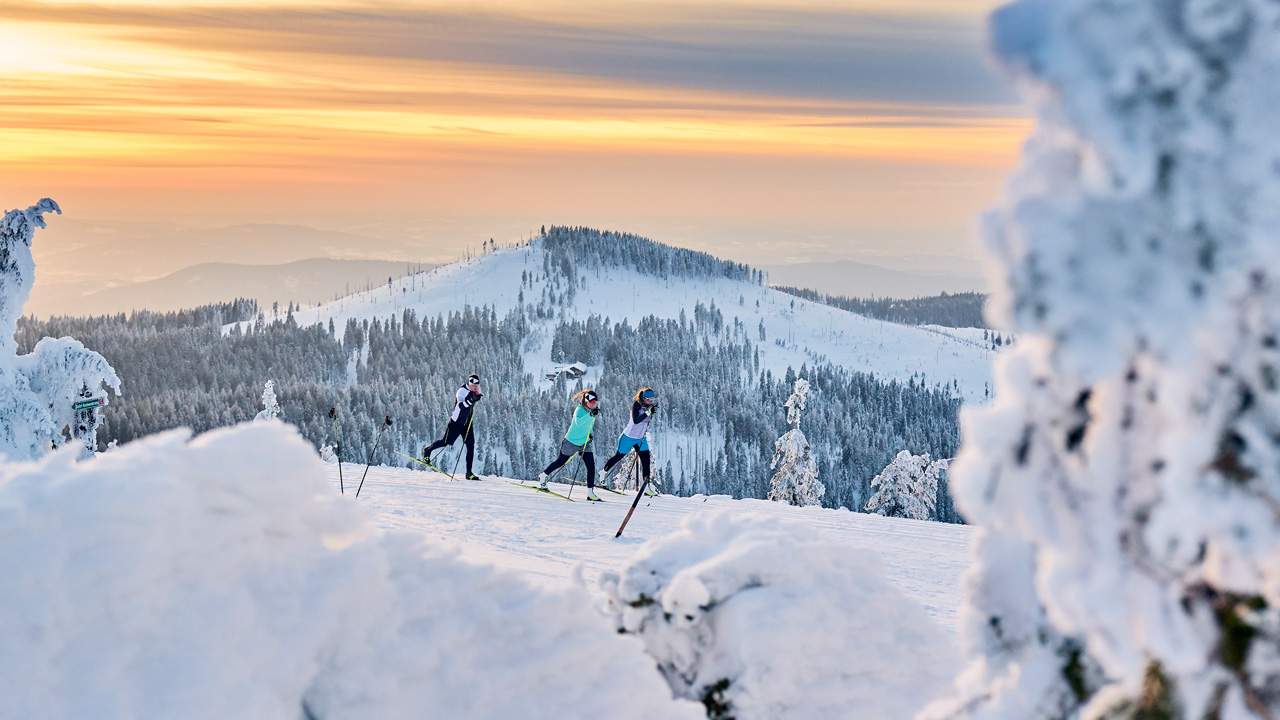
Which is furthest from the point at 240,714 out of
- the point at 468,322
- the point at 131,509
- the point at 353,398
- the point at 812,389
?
the point at 468,322

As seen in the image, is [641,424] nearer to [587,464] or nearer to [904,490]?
[587,464]

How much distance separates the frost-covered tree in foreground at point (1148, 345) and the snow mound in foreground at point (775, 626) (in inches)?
91.7

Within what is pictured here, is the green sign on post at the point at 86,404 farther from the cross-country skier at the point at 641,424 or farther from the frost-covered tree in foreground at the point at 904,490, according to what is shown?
the frost-covered tree in foreground at the point at 904,490

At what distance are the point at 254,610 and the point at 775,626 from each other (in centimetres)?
249

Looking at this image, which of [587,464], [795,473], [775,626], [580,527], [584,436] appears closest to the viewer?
[775,626]

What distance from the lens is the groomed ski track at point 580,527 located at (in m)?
11.2

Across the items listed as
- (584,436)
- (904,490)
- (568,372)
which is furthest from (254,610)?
(568,372)

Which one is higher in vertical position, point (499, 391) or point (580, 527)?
point (499, 391)

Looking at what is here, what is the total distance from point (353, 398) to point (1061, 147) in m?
118

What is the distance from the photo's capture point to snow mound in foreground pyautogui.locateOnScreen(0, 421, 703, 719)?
132 inches

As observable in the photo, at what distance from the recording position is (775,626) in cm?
484

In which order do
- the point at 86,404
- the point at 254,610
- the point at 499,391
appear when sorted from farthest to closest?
1. the point at 499,391
2. the point at 86,404
3. the point at 254,610

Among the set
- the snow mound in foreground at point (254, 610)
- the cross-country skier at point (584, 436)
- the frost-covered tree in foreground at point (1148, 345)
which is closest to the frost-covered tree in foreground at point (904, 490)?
the cross-country skier at point (584, 436)

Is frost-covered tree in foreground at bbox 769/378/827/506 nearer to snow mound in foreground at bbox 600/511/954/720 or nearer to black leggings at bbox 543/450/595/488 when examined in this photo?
black leggings at bbox 543/450/595/488
